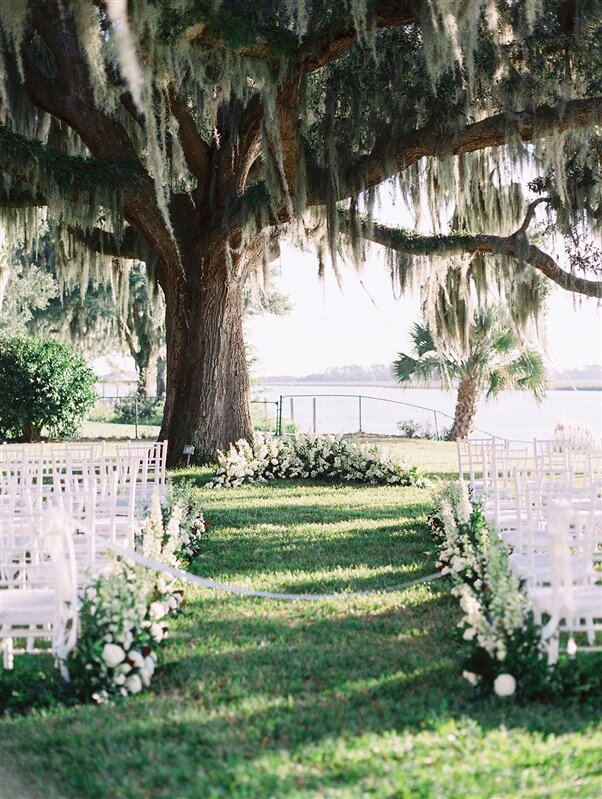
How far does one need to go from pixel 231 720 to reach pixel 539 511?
120 inches

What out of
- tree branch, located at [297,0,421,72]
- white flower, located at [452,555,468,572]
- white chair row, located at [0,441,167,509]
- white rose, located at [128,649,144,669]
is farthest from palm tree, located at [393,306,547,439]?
white rose, located at [128,649,144,669]

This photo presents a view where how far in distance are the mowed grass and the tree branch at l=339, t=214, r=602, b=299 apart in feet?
22.6

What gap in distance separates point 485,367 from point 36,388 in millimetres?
9043

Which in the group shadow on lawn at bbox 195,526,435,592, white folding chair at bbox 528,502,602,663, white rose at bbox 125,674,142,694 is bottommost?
white rose at bbox 125,674,142,694

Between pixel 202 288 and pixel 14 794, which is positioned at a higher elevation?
pixel 202 288

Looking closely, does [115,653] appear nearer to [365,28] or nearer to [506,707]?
[506,707]

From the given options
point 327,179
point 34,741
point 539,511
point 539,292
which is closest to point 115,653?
point 34,741

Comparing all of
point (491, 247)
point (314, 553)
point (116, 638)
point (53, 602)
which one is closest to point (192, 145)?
point (491, 247)

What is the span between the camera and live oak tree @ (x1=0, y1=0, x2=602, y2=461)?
24.4 feet

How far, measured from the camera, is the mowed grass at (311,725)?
2695 millimetres

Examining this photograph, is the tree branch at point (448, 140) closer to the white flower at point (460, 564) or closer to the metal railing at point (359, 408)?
the white flower at point (460, 564)

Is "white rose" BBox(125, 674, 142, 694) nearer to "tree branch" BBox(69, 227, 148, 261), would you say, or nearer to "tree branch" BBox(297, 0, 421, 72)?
"tree branch" BBox(297, 0, 421, 72)

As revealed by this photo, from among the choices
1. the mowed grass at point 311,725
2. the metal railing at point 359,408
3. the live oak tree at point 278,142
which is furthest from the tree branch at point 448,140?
the metal railing at point 359,408

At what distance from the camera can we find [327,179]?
9.61m
